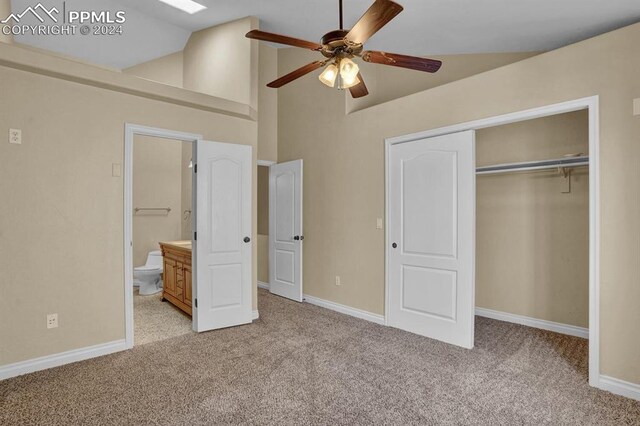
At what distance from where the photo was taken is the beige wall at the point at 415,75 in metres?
4.05

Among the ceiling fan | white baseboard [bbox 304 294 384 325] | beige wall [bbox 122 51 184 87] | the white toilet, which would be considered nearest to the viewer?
the ceiling fan

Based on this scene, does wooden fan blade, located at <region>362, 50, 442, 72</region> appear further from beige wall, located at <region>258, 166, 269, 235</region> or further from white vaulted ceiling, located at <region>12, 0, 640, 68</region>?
beige wall, located at <region>258, 166, 269, 235</region>

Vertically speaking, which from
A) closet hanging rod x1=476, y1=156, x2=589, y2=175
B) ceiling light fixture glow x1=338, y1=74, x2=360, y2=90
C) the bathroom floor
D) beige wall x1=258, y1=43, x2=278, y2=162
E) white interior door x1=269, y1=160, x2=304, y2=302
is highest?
beige wall x1=258, y1=43, x2=278, y2=162

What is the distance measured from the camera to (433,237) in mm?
3623

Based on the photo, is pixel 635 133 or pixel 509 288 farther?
pixel 509 288

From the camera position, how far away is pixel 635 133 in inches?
97.3

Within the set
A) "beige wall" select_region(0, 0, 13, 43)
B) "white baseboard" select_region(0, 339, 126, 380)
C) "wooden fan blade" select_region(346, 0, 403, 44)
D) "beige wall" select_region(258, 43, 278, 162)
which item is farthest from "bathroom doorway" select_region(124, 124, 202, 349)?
"wooden fan blade" select_region(346, 0, 403, 44)

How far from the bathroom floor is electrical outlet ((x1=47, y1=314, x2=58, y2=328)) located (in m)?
0.73

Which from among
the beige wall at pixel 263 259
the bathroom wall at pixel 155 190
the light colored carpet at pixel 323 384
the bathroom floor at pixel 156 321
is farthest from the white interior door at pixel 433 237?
the bathroom wall at pixel 155 190

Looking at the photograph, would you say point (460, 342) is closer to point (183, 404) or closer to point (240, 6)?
point (183, 404)

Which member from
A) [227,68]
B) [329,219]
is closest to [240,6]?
[227,68]

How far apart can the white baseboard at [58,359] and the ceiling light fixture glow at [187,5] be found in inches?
145

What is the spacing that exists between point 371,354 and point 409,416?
995 mm

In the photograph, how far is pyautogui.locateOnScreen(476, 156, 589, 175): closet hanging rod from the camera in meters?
3.26
